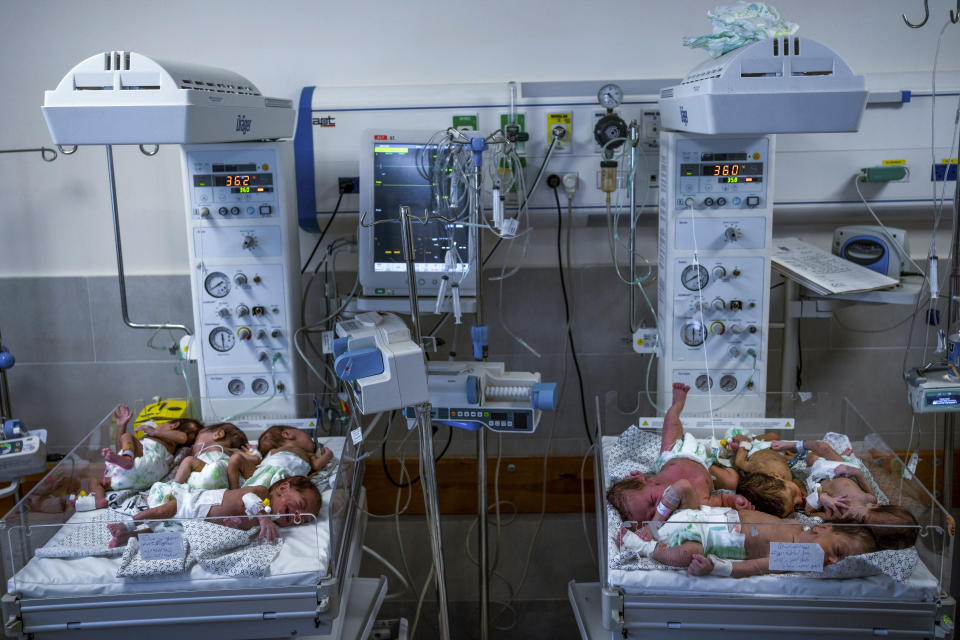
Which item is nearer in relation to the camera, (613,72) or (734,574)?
(734,574)

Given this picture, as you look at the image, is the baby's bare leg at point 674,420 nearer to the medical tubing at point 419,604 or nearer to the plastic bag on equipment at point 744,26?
the plastic bag on equipment at point 744,26

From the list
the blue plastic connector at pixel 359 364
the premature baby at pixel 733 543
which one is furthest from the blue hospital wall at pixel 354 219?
the premature baby at pixel 733 543

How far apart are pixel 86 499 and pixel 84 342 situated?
112 cm

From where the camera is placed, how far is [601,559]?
2359mm

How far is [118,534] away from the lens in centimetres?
205

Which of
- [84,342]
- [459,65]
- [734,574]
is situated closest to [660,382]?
[734,574]

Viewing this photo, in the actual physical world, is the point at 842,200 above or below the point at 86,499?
above

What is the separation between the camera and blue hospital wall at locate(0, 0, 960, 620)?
3.09 m

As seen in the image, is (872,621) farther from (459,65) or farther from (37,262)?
(37,262)

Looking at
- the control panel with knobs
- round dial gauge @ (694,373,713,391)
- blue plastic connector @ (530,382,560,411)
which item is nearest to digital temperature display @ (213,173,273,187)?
blue plastic connector @ (530,382,560,411)

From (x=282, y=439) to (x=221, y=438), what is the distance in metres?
0.18

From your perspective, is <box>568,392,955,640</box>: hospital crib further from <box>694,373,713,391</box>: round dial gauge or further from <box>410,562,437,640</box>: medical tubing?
<box>410,562,437,640</box>: medical tubing

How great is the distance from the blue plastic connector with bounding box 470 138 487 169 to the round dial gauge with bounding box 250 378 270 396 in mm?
Result: 963

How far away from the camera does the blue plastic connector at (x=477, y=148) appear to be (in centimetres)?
249
